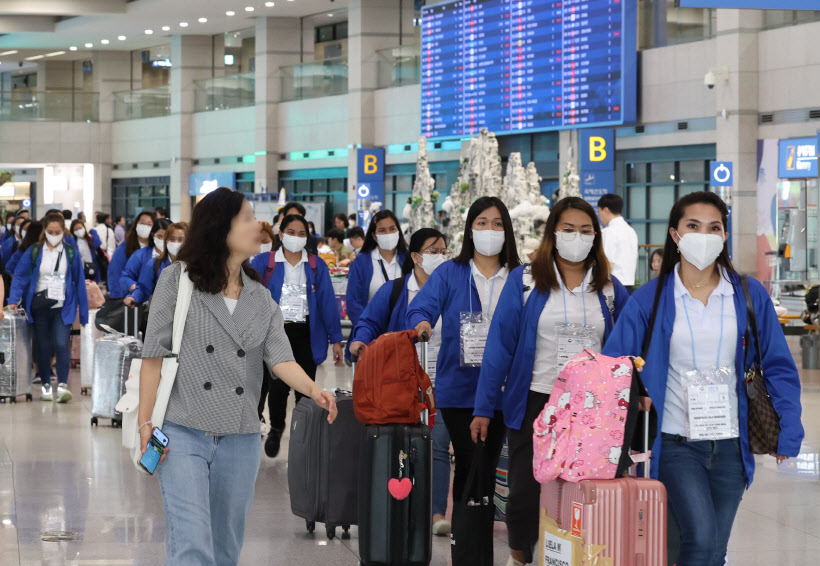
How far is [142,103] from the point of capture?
41.1 metres

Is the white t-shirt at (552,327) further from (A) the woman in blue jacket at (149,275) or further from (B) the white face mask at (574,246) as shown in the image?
(A) the woman in blue jacket at (149,275)

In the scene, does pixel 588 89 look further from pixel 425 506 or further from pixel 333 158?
pixel 425 506

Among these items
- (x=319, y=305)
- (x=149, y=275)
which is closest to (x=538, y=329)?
(x=319, y=305)

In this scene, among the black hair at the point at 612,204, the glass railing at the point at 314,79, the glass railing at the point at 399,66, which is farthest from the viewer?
the glass railing at the point at 314,79

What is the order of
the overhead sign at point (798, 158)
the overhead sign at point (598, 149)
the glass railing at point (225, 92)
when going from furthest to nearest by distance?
1. the glass railing at point (225, 92)
2. the overhead sign at point (598, 149)
3. the overhead sign at point (798, 158)

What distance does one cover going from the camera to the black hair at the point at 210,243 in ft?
13.0

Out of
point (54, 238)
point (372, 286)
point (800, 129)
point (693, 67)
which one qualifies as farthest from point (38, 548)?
point (693, 67)

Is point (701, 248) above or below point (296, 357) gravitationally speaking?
above

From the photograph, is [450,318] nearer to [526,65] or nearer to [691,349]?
[691,349]

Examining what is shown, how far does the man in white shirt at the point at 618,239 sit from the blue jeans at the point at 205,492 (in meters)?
6.47

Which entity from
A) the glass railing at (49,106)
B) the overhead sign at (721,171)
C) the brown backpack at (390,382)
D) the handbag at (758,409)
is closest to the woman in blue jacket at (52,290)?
the brown backpack at (390,382)

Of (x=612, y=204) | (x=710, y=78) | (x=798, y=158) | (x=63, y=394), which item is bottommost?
(x=63, y=394)

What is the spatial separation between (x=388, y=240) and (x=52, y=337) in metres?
4.34

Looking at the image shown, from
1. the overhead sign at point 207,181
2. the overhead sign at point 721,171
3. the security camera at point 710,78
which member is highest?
the security camera at point 710,78
